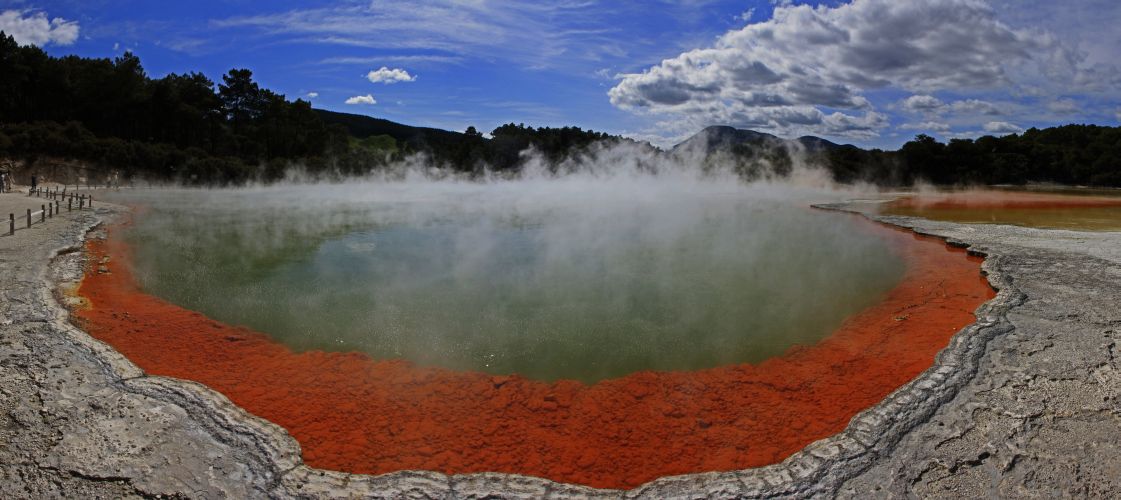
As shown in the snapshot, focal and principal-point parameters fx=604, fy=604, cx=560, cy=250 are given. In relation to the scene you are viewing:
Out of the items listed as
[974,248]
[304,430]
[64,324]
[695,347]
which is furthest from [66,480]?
[974,248]

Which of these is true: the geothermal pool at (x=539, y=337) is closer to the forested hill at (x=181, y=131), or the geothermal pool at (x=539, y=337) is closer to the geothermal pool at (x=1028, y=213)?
the geothermal pool at (x=1028, y=213)

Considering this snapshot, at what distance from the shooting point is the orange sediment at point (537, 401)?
13.5ft

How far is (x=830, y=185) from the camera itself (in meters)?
34.0

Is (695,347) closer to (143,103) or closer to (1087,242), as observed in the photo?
(1087,242)

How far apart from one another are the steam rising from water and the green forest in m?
19.3

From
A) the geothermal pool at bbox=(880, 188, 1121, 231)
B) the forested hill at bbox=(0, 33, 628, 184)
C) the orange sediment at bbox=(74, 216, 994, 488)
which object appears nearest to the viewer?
the orange sediment at bbox=(74, 216, 994, 488)

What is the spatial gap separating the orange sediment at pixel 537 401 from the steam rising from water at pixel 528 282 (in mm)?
313

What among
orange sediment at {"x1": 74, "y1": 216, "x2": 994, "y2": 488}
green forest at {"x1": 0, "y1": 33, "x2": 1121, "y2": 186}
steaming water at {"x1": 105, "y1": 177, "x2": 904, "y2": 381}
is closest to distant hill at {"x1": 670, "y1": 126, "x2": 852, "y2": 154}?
green forest at {"x1": 0, "y1": 33, "x2": 1121, "y2": 186}

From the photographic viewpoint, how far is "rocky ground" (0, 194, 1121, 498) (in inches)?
134

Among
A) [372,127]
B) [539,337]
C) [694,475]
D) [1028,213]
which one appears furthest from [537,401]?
[372,127]

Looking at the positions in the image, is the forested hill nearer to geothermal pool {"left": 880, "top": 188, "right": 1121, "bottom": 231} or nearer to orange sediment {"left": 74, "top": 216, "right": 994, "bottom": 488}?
geothermal pool {"left": 880, "top": 188, "right": 1121, "bottom": 231}

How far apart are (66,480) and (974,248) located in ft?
38.7

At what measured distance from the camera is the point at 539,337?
6086 mm

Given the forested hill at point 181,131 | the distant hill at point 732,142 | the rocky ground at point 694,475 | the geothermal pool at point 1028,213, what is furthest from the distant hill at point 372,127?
the rocky ground at point 694,475
